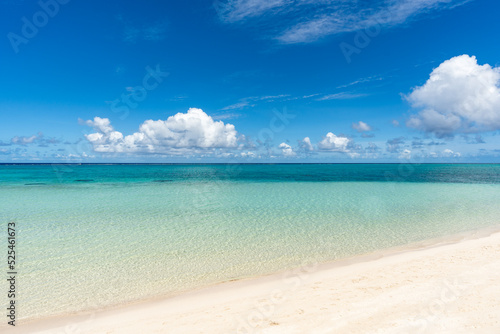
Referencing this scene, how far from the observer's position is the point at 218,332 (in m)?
6.14

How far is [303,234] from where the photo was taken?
14938 millimetres

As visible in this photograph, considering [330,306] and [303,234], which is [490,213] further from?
[330,306]

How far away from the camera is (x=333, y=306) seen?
7.09 meters

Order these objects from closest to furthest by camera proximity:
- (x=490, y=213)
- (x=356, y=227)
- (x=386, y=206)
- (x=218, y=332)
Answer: (x=218, y=332)
(x=356, y=227)
(x=490, y=213)
(x=386, y=206)

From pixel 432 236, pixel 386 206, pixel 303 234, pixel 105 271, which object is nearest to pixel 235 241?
pixel 303 234

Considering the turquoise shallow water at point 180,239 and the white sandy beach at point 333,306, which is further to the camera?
the turquoise shallow water at point 180,239

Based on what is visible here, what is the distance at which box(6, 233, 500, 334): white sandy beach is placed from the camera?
20.5ft

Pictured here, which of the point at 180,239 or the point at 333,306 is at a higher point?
the point at 333,306

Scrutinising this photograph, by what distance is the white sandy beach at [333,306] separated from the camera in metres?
6.23

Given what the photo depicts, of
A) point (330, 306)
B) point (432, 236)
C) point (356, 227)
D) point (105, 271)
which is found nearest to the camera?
point (330, 306)

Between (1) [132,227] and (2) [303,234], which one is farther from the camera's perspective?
(1) [132,227]

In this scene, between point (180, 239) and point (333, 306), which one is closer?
point (333, 306)

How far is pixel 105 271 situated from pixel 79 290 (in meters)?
1.48

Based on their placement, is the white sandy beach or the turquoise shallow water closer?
the white sandy beach
